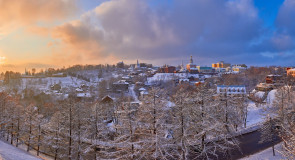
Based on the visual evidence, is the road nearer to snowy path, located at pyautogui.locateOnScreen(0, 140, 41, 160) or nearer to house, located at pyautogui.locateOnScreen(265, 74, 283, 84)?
snowy path, located at pyautogui.locateOnScreen(0, 140, 41, 160)

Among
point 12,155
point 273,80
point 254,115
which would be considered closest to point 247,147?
point 254,115

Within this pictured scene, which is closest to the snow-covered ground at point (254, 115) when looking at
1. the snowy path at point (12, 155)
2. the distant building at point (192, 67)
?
the snowy path at point (12, 155)

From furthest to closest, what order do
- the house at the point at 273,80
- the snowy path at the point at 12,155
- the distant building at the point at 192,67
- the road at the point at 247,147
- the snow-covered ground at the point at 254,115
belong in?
the distant building at the point at 192,67 → the house at the point at 273,80 → the snow-covered ground at the point at 254,115 → the road at the point at 247,147 → the snowy path at the point at 12,155

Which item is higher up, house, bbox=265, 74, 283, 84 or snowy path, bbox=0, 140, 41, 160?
house, bbox=265, 74, 283, 84

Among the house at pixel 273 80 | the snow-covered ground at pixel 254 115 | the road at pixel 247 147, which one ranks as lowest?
the road at pixel 247 147

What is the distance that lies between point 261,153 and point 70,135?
20.8 meters

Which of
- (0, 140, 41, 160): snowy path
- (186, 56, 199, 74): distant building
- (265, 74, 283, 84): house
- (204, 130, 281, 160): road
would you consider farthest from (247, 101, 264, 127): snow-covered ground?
(186, 56, 199, 74): distant building

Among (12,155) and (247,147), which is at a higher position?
(12,155)

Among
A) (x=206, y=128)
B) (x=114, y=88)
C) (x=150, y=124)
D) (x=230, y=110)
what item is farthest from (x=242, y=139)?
(x=114, y=88)

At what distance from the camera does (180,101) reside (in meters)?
12.7

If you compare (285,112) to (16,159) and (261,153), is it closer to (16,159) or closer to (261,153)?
(261,153)

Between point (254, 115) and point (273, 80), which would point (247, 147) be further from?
point (273, 80)

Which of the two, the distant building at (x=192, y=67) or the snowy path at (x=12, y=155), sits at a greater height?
the distant building at (x=192, y=67)

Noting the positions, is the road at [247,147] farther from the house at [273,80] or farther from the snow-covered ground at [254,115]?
the house at [273,80]
